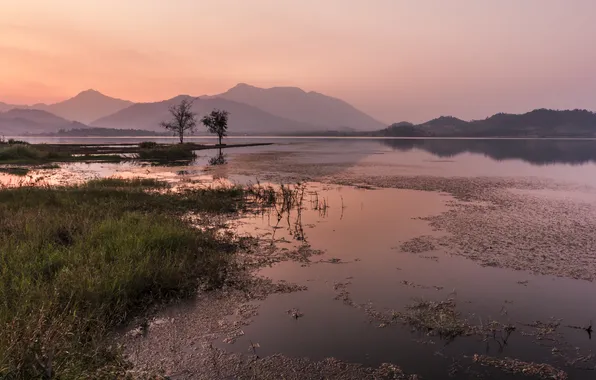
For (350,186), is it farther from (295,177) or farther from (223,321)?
(223,321)

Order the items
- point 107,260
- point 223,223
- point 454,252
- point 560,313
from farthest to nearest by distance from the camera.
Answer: point 223,223, point 454,252, point 107,260, point 560,313

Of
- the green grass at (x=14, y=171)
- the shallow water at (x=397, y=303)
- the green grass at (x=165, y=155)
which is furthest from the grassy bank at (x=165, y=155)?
the shallow water at (x=397, y=303)

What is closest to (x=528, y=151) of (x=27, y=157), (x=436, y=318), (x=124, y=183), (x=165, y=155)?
(x=165, y=155)

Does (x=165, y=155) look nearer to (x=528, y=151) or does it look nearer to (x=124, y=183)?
(x=124, y=183)

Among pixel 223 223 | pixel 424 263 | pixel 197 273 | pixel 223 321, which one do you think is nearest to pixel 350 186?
pixel 223 223

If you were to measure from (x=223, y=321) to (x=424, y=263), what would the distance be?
743 cm

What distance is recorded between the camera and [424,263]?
1216 cm

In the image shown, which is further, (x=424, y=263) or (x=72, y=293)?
(x=424, y=263)

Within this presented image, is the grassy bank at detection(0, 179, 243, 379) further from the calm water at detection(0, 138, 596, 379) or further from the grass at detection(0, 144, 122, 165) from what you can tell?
the grass at detection(0, 144, 122, 165)

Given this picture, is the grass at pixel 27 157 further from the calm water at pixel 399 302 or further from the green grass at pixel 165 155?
the calm water at pixel 399 302

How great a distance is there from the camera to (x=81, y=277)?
8391 mm

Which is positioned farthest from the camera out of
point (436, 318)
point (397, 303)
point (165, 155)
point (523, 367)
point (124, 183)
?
point (165, 155)

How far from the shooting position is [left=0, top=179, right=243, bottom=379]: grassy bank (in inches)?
220

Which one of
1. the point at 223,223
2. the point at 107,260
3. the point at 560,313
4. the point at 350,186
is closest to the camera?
the point at 560,313
